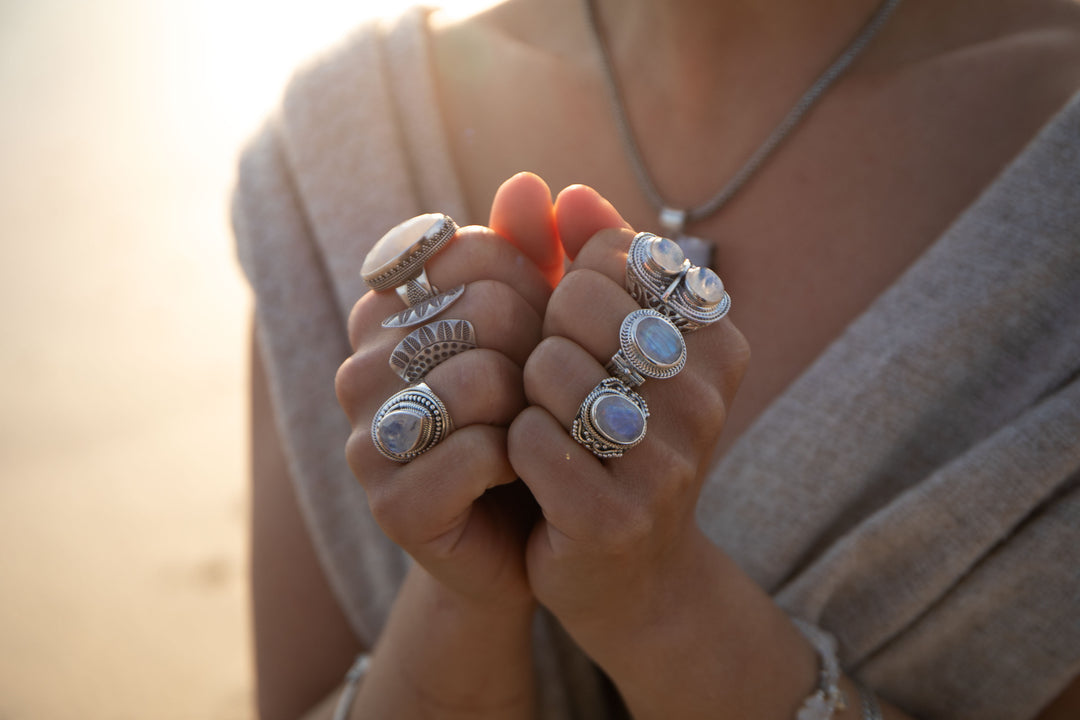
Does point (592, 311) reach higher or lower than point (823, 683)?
higher

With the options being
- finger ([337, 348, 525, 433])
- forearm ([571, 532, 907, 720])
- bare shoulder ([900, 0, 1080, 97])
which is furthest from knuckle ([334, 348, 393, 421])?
bare shoulder ([900, 0, 1080, 97])

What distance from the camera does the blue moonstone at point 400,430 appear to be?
0.55m

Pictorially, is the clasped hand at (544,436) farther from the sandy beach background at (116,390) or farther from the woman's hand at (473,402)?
the sandy beach background at (116,390)

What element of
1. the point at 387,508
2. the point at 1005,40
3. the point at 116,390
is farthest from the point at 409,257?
the point at 116,390

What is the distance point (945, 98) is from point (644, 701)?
0.98 metres

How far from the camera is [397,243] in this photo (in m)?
0.64

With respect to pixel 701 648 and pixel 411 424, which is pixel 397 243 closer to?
pixel 411 424

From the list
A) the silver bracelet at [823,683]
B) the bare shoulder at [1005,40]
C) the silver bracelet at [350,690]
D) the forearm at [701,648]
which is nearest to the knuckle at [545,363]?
the forearm at [701,648]

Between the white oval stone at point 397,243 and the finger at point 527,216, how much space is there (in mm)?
66

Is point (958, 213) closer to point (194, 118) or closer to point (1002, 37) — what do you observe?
point (1002, 37)

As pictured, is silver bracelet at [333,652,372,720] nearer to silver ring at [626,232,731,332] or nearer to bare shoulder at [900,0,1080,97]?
silver ring at [626,232,731,332]

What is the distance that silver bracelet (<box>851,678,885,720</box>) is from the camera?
81cm

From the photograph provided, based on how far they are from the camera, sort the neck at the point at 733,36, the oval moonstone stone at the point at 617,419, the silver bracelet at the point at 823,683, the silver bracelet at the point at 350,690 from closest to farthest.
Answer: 1. the oval moonstone stone at the point at 617,419
2. the silver bracelet at the point at 823,683
3. the silver bracelet at the point at 350,690
4. the neck at the point at 733,36

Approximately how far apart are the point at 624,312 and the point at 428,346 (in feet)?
0.57
